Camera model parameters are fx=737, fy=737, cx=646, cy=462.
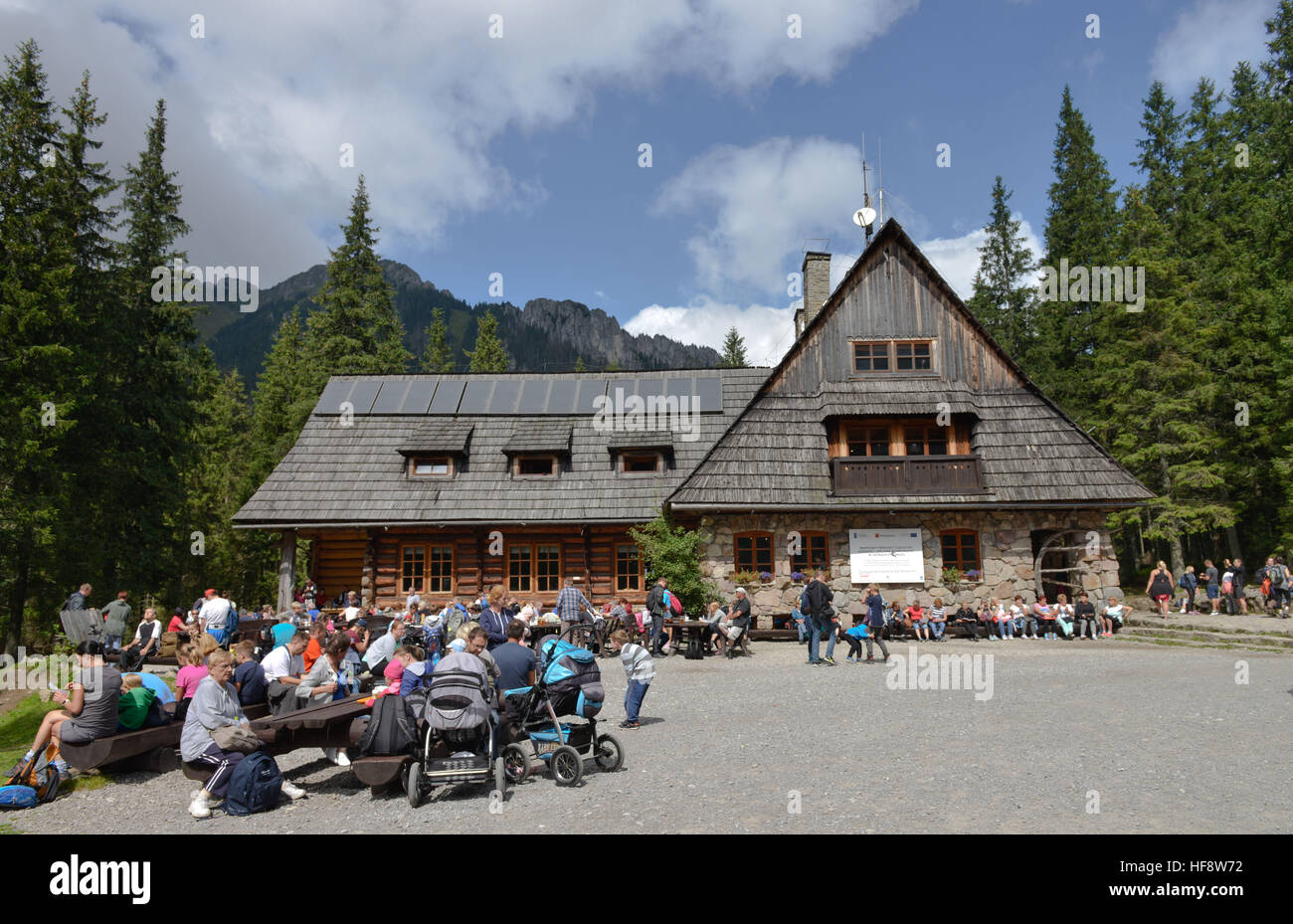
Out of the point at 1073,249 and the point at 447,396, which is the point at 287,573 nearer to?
the point at 447,396

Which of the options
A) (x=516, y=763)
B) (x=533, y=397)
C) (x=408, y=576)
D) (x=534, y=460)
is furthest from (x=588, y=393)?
(x=516, y=763)

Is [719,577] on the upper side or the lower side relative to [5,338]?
lower

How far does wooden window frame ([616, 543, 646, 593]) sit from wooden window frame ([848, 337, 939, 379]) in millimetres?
8096

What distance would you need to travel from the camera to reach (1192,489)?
2812 cm

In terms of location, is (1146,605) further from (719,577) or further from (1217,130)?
(1217,130)

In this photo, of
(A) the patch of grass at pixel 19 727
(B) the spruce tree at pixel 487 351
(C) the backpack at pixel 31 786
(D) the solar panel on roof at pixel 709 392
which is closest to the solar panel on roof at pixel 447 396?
(D) the solar panel on roof at pixel 709 392

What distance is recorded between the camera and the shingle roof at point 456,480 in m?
21.0

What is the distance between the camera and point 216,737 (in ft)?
22.1

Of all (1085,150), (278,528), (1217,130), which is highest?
(1085,150)

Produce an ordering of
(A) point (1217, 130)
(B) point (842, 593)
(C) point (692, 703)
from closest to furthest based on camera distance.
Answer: (C) point (692, 703)
(B) point (842, 593)
(A) point (1217, 130)

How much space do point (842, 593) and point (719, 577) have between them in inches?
123

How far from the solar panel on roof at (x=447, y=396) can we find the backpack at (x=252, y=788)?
19062 mm
